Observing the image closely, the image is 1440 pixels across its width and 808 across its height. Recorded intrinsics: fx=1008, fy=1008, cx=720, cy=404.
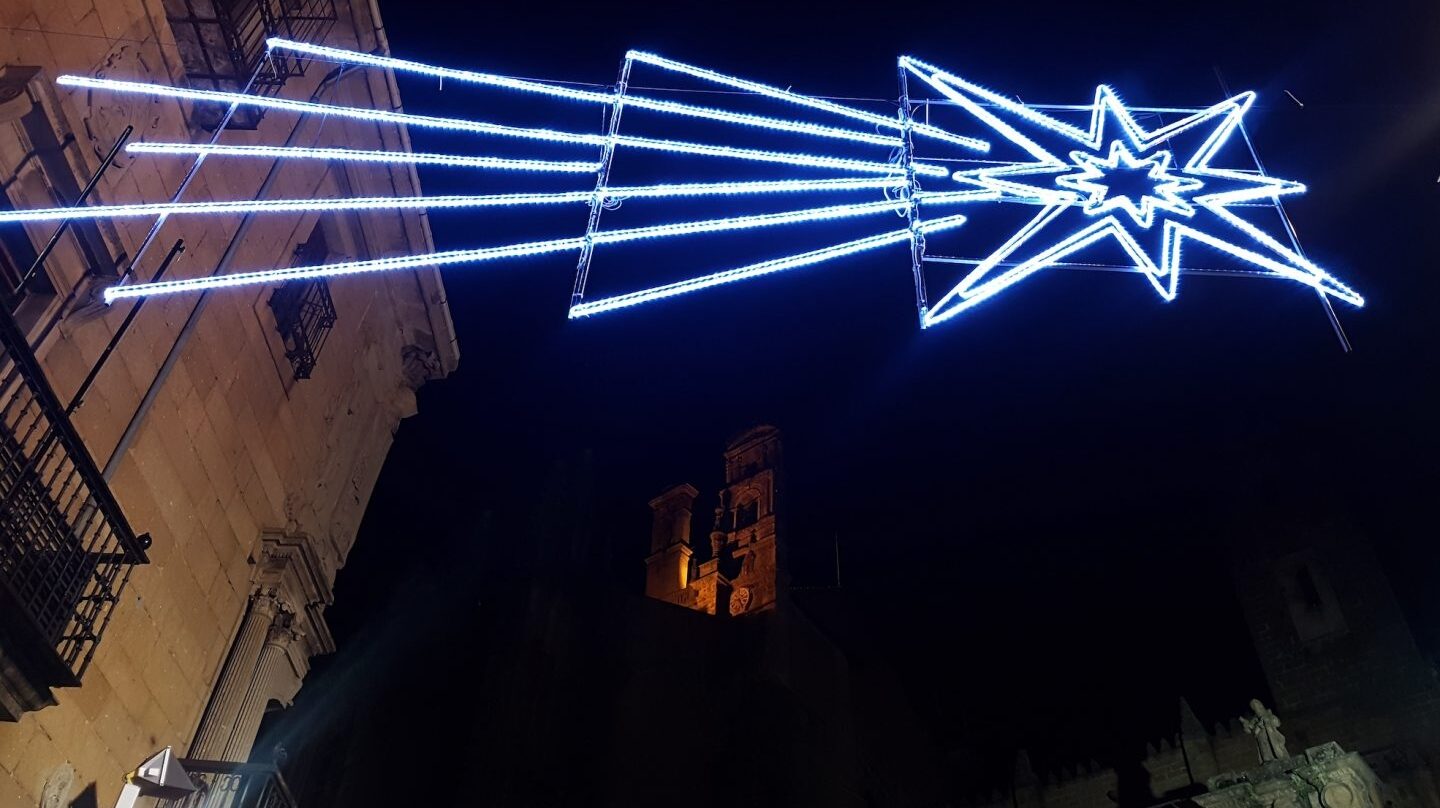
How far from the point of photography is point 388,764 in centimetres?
2780

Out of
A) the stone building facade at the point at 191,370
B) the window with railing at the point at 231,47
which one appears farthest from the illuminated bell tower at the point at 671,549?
the window with railing at the point at 231,47

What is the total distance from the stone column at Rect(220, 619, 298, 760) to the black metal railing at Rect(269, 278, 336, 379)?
2823mm

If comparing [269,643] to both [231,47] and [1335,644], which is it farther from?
[1335,644]

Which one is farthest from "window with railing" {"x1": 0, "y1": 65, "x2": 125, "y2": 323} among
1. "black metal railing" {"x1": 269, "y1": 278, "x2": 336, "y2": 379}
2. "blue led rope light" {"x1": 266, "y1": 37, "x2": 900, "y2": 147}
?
"black metal railing" {"x1": 269, "y1": 278, "x2": 336, "y2": 379}

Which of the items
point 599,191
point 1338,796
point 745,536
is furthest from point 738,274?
point 745,536

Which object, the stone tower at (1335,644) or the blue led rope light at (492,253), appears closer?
the blue led rope light at (492,253)

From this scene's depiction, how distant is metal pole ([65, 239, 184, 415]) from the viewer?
23.4ft

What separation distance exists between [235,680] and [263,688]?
0.53 m

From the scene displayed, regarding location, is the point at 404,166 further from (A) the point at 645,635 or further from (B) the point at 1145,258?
(A) the point at 645,635

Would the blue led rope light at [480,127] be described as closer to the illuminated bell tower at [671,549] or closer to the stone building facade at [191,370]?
the stone building facade at [191,370]

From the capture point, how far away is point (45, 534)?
686 cm

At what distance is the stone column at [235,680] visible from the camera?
9234mm

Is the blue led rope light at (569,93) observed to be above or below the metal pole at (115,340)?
above

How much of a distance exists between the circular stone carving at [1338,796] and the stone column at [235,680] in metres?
21.8
